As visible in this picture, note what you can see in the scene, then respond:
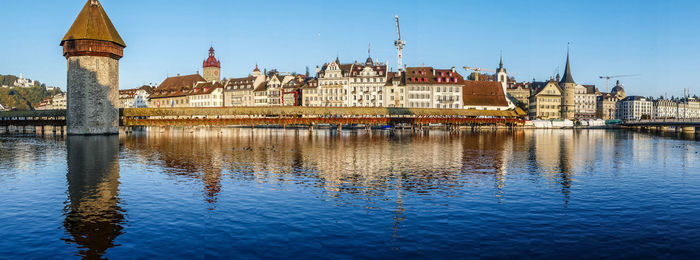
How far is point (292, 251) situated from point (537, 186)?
14.7 m

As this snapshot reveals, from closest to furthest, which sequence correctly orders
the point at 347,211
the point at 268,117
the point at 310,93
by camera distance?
the point at 347,211, the point at 268,117, the point at 310,93

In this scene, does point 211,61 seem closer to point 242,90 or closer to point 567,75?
point 242,90

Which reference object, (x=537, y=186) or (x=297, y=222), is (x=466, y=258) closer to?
(x=297, y=222)

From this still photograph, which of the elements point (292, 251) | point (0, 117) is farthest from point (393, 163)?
point (0, 117)

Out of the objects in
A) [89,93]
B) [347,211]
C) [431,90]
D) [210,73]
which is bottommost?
[347,211]

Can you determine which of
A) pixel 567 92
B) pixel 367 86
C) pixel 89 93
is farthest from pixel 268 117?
pixel 567 92

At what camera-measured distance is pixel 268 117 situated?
90938 millimetres

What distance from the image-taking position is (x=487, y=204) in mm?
19031

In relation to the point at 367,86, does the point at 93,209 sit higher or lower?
lower

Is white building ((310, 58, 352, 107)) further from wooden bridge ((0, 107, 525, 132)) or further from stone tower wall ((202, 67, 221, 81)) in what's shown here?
stone tower wall ((202, 67, 221, 81))

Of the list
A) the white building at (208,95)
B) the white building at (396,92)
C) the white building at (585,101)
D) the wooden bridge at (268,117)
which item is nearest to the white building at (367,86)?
the white building at (396,92)

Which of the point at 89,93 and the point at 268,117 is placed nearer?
the point at 89,93

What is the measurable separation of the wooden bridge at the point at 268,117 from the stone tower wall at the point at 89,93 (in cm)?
1185

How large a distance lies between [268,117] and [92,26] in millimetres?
31351
